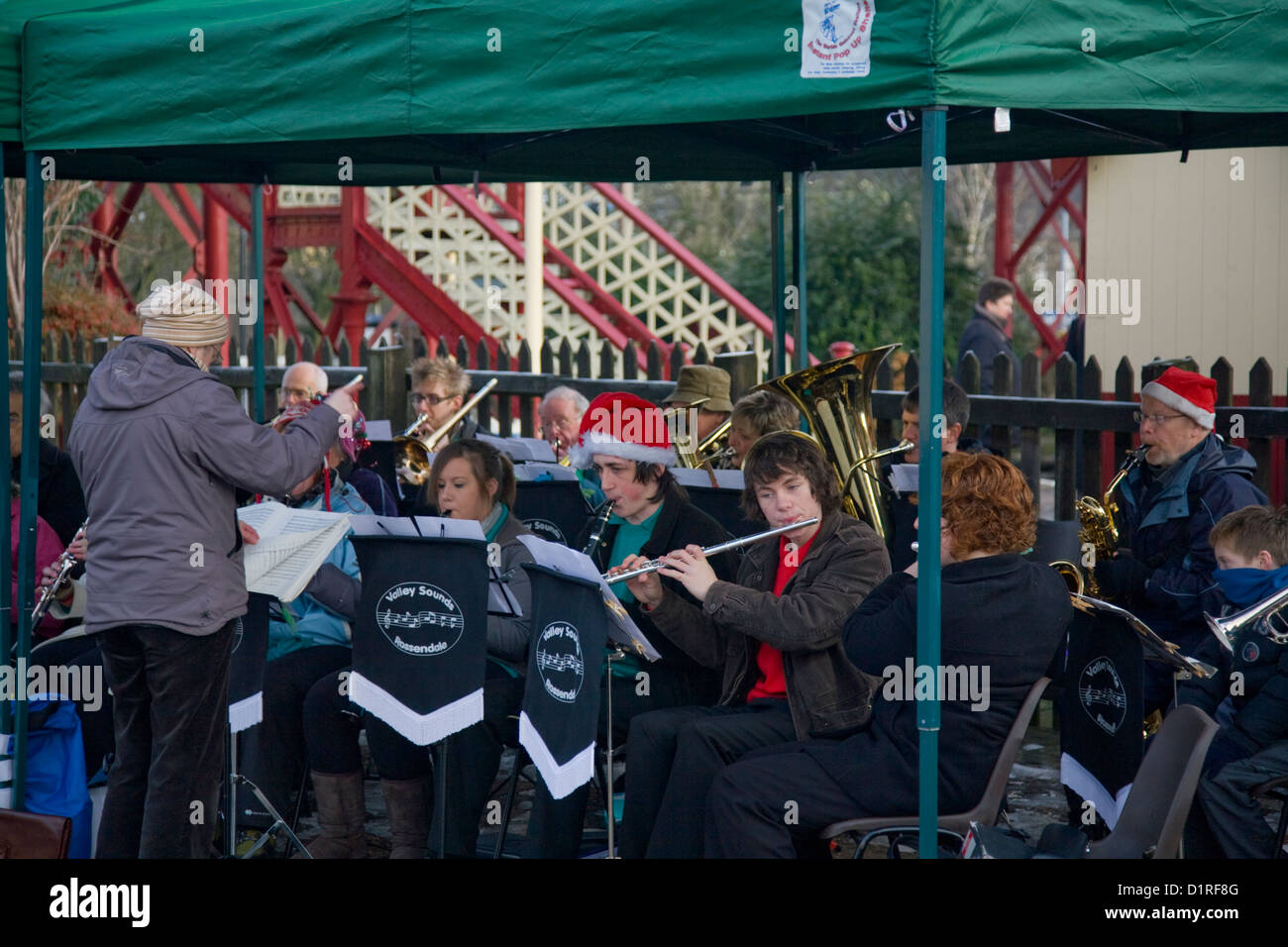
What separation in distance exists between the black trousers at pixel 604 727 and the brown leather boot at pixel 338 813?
26.4 inches

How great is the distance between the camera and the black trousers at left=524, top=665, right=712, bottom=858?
14.3 ft

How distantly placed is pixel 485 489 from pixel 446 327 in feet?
27.1

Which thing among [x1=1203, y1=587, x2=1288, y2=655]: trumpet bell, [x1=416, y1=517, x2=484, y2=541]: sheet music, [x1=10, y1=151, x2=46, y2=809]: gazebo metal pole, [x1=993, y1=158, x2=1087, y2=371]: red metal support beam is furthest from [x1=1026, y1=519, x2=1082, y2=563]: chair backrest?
[x1=993, y1=158, x2=1087, y2=371]: red metal support beam

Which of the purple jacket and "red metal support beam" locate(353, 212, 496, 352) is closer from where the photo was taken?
the purple jacket

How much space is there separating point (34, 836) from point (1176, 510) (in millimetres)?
3682

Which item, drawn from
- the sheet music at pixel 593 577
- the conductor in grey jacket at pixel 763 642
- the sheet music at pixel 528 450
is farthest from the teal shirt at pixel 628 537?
the sheet music at pixel 528 450

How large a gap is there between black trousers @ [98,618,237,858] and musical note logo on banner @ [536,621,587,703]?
0.92m

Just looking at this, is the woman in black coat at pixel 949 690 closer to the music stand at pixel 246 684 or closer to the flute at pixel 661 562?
the flute at pixel 661 562

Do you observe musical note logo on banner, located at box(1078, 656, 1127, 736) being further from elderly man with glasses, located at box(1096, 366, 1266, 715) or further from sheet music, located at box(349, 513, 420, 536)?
sheet music, located at box(349, 513, 420, 536)

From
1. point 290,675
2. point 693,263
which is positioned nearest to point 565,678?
point 290,675

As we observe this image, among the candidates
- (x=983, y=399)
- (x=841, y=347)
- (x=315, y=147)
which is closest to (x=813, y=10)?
(x=315, y=147)

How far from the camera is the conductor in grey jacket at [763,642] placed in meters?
4.17

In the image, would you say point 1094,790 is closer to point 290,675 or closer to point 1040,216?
point 290,675

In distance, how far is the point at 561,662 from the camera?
4.07m
